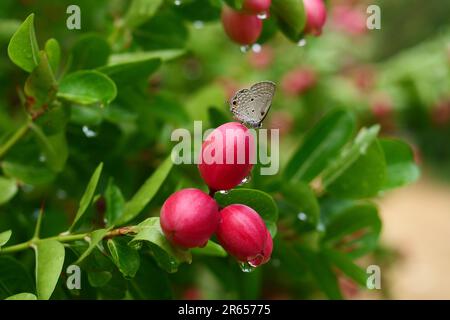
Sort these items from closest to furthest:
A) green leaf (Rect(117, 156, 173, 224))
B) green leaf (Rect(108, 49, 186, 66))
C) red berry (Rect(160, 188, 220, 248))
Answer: red berry (Rect(160, 188, 220, 248)) < green leaf (Rect(117, 156, 173, 224)) < green leaf (Rect(108, 49, 186, 66))

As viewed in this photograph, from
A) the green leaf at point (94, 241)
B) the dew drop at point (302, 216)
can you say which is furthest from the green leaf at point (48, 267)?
the dew drop at point (302, 216)

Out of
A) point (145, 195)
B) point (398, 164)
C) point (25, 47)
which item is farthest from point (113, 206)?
point (398, 164)

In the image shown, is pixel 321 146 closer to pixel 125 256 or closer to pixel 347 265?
pixel 347 265

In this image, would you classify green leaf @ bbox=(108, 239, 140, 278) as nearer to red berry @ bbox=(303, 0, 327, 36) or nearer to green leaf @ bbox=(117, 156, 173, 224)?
green leaf @ bbox=(117, 156, 173, 224)

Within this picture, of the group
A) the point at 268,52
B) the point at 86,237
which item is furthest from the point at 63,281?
the point at 268,52

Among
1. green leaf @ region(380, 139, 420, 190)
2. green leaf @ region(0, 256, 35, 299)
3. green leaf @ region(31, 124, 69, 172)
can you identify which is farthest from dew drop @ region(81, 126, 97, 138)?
green leaf @ region(380, 139, 420, 190)
